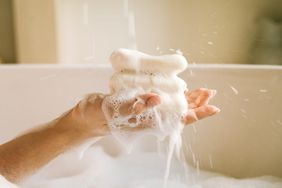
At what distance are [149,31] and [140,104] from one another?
Result: 1.24 metres

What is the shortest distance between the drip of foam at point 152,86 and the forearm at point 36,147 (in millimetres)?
115

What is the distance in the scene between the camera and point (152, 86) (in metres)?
0.89

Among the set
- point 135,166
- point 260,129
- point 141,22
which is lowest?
point 135,166

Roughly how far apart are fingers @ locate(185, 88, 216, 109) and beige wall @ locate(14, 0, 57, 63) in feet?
3.57

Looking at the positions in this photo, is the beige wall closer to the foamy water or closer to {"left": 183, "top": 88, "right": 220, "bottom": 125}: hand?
the foamy water

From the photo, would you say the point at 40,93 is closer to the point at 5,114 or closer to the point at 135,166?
the point at 5,114

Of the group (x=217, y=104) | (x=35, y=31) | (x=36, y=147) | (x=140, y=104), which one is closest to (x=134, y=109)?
(x=140, y=104)

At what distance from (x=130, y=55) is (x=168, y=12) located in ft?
3.89

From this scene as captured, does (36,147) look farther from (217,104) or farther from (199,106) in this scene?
(217,104)

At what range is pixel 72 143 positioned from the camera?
1015 millimetres

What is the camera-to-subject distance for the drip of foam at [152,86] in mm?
875

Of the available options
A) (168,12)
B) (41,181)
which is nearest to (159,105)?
(41,181)

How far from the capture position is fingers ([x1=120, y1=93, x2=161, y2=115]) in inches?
32.4

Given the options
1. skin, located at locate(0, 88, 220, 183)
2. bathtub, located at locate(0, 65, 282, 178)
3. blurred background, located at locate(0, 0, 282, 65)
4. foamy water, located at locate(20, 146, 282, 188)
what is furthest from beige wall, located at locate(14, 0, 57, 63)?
skin, located at locate(0, 88, 220, 183)
